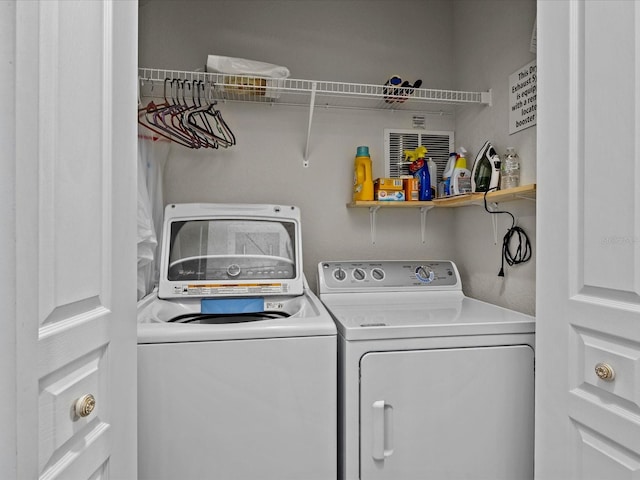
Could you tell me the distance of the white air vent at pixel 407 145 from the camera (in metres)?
2.42

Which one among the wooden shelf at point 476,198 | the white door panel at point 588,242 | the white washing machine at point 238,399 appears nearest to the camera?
the white door panel at point 588,242

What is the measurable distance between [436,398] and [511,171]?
108cm

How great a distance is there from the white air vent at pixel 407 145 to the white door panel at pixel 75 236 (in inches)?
64.6

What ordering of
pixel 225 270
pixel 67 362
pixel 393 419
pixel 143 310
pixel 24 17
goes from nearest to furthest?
1. pixel 24 17
2. pixel 67 362
3. pixel 393 419
4. pixel 143 310
5. pixel 225 270

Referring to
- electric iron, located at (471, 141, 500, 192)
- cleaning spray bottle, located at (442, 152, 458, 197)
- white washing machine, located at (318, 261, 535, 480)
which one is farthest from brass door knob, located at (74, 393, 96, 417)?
cleaning spray bottle, located at (442, 152, 458, 197)

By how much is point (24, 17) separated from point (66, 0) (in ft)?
0.72

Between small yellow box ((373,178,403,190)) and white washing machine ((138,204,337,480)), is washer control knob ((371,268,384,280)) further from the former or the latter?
white washing machine ((138,204,337,480))

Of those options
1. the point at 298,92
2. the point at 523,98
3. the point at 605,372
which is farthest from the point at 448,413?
the point at 298,92

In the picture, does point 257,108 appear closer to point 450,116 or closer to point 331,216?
point 331,216

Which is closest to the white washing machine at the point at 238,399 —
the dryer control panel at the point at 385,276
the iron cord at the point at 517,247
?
the dryer control panel at the point at 385,276

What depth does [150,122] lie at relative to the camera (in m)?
1.97

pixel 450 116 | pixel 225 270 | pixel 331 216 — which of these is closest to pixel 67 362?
pixel 225 270

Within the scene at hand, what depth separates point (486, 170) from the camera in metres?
1.95

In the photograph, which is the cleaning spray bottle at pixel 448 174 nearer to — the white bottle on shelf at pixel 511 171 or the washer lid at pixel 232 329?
the white bottle on shelf at pixel 511 171
